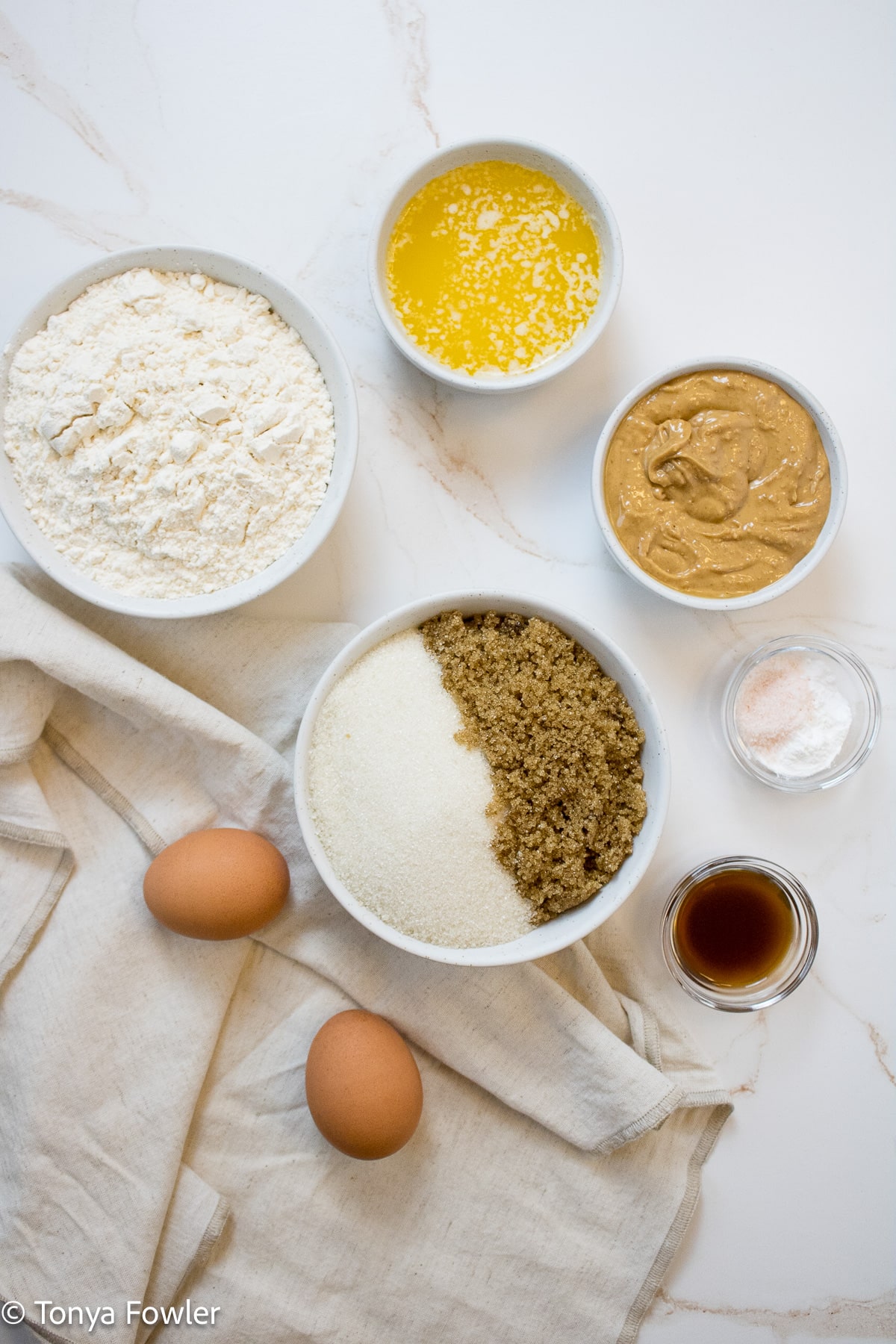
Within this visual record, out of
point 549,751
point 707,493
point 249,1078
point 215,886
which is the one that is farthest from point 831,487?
point 249,1078

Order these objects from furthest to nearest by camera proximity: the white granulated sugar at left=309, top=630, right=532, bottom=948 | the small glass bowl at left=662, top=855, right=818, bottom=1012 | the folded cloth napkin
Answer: the small glass bowl at left=662, top=855, right=818, bottom=1012 < the folded cloth napkin < the white granulated sugar at left=309, top=630, right=532, bottom=948

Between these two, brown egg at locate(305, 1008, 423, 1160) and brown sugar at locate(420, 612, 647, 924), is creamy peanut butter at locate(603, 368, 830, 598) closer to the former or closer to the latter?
brown sugar at locate(420, 612, 647, 924)

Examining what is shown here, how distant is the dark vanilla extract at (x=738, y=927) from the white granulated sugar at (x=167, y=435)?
3.32 ft

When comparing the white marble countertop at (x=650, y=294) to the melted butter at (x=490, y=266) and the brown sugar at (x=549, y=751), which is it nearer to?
the melted butter at (x=490, y=266)

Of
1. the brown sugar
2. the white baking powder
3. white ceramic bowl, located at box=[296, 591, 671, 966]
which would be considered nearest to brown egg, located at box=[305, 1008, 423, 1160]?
white ceramic bowl, located at box=[296, 591, 671, 966]

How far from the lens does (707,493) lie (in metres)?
1.49

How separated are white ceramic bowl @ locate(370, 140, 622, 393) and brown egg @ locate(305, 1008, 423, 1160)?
112cm

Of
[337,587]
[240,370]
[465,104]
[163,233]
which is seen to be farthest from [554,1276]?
[465,104]

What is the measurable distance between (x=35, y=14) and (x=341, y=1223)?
2.27 metres

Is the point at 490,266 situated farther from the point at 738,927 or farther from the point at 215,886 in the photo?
the point at 738,927

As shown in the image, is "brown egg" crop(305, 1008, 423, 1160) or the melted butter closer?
"brown egg" crop(305, 1008, 423, 1160)

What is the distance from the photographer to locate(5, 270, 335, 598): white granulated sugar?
1.37m

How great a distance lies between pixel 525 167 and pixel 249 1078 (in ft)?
5.56

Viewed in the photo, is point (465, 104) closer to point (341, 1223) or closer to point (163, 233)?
point (163, 233)
